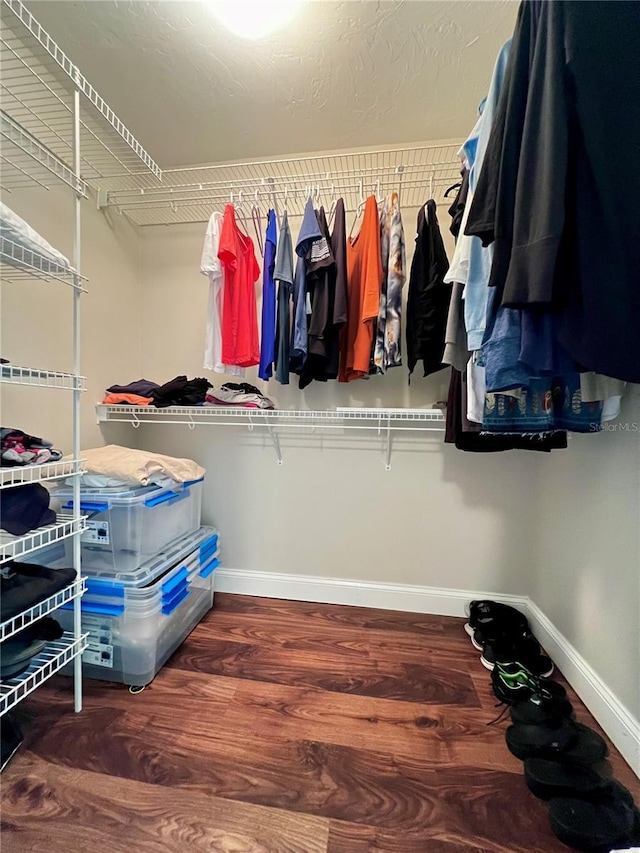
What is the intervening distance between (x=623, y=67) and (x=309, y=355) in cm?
108

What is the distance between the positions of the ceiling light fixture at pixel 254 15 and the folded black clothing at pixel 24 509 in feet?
5.39

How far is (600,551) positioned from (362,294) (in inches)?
49.8

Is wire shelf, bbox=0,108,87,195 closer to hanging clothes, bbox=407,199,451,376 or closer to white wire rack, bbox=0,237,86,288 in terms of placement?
white wire rack, bbox=0,237,86,288

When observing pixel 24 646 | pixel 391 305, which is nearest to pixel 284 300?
pixel 391 305

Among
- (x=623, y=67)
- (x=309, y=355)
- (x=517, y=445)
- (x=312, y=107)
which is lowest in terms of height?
(x=517, y=445)

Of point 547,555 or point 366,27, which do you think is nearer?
point 366,27

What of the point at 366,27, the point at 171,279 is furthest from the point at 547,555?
the point at 171,279

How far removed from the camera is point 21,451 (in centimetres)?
95

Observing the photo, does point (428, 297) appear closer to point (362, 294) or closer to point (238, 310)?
point (362, 294)

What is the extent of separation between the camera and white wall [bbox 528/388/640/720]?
1026mm

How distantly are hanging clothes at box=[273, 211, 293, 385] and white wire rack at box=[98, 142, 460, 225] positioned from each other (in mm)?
257

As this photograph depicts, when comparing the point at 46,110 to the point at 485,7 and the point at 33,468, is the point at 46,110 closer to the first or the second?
the point at 33,468

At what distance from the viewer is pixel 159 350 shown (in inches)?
77.1

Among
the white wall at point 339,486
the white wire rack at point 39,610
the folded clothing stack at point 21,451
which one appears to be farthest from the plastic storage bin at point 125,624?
the white wall at point 339,486
